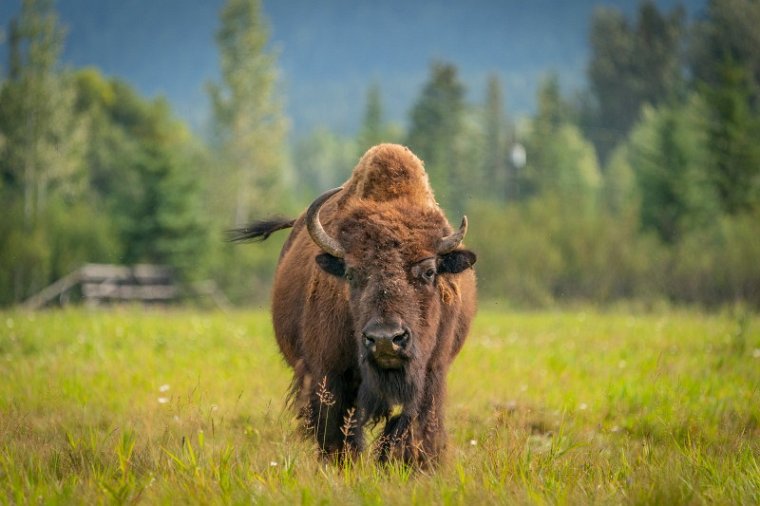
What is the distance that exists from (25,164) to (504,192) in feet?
118

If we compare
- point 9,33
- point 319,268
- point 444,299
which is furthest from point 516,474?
point 9,33

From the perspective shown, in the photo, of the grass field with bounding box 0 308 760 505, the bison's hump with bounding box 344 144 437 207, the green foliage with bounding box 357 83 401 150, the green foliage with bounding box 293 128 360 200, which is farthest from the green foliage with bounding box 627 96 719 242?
the green foliage with bounding box 293 128 360 200

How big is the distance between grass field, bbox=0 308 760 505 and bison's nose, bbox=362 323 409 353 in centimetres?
71

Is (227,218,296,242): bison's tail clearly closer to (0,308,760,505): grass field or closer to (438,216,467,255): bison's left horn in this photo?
(0,308,760,505): grass field

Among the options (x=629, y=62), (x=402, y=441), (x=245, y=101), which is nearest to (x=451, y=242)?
(x=402, y=441)

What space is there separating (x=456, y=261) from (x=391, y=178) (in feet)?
3.49

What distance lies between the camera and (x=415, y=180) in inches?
265

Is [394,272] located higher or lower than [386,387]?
higher

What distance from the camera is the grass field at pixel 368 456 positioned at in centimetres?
433

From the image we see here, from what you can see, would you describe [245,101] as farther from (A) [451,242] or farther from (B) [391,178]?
(A) [451,242]

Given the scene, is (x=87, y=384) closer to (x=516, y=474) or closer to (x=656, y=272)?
(x=516, y=474)

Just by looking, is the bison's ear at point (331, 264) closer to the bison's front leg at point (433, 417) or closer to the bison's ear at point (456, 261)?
the bison's ear at point (456, 261)

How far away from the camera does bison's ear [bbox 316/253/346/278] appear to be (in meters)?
5.96

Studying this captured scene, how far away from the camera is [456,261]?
596 cm
